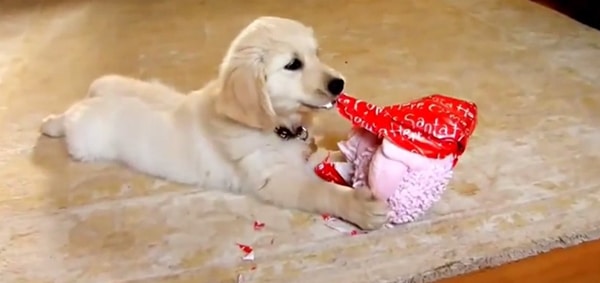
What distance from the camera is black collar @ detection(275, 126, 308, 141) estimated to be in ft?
5.59

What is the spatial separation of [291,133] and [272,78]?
0.60ft

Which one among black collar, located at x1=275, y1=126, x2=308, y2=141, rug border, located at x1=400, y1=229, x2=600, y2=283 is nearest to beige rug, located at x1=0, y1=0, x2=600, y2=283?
rug border, located at x1=400, y1=229, x2=600, y2=283

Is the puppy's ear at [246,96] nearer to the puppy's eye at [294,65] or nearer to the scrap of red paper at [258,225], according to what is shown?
the puppy's eye at [294,65]

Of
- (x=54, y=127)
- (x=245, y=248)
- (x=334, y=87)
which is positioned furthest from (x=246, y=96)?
(x=54, y=127)

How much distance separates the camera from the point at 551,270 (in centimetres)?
151

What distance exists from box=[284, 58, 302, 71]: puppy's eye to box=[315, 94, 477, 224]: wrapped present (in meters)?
0.11

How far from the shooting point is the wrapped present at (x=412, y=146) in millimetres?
1538

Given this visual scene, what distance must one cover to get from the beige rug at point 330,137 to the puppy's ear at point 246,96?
22 cm

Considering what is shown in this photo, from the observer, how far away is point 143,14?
10.5 feet

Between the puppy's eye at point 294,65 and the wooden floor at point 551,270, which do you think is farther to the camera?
the puppy's eye at point 294,65

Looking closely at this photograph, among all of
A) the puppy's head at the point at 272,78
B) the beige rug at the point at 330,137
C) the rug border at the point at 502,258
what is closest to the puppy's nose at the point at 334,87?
the puppy's head at the point at 272,78

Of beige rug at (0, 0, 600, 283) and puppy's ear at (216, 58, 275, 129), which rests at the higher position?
puppy's ear at (216, 58, 275, 129)

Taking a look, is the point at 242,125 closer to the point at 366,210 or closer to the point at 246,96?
the point at 246,96

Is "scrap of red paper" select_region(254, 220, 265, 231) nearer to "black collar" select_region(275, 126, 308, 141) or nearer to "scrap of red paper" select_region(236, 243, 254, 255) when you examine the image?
"scrap of red paper" select_region(236, 243, 254, 255)
